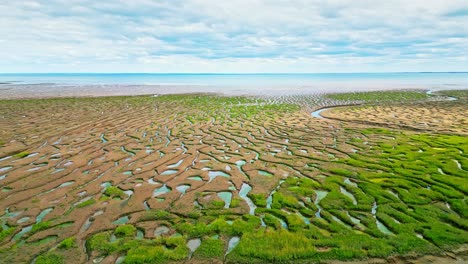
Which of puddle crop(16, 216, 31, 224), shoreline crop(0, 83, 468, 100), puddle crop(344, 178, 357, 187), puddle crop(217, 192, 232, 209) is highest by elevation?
shoreline crop(0, 83, 468, 100)

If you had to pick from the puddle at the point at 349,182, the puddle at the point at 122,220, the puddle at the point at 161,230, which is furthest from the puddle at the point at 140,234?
the puddle at the point at 349,182

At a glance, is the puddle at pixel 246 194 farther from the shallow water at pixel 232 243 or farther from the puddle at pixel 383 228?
the puddle at pixel 383 228

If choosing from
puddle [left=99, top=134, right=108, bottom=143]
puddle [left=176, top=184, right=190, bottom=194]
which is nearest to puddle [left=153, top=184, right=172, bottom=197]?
puddle [left=176, top=184, right=190, bottom=194]

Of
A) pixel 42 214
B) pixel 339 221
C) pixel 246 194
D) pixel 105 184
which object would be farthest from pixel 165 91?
pixel 339 221

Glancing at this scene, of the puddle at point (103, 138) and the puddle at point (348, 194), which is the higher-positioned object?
the puddle at point (103, 138)

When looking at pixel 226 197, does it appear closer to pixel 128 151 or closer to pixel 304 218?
pixel 304 218

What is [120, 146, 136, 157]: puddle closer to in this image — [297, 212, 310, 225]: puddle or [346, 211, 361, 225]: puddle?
[297, 212, 310, 225]: puddle

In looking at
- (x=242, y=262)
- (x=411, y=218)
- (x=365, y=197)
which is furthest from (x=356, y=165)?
(x=242, y=262)

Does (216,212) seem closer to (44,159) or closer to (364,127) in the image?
(44,159)
